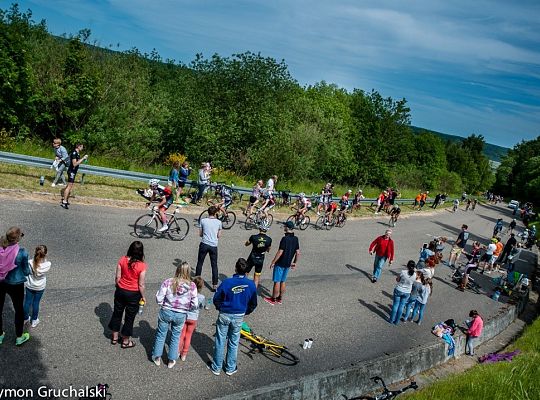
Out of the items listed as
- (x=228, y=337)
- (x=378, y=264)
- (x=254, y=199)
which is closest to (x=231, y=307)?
(x=228, y=337)

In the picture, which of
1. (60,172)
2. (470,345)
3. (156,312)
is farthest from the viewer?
(60,172)

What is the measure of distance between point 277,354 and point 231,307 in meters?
1.98

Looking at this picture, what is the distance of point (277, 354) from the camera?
8320 mm

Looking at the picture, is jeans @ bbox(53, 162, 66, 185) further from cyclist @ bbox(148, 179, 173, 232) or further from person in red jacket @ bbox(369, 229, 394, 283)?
person in red jacket @ bbox(369, 229, 394, 283)

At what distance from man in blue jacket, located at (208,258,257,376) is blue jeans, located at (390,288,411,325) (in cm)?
595

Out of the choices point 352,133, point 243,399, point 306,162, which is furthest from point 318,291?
point 352,133

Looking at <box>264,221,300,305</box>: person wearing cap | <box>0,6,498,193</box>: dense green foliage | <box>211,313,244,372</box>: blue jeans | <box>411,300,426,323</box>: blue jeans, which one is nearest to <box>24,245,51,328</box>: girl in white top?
<box>211,313,244,372</box>: blue jeans

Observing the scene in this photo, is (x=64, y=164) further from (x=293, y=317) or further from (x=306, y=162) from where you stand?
(x=306, y=162)

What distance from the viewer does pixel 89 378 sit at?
6.27m

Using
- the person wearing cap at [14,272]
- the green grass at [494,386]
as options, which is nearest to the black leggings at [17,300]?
the person wearing cap at [14,272]

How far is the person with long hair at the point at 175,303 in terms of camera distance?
6715 millimetres

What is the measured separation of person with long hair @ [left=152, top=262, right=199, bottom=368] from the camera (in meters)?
6.71

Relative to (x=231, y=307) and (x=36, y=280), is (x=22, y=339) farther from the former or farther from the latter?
(x=231, y=307)

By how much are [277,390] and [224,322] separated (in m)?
1.36
